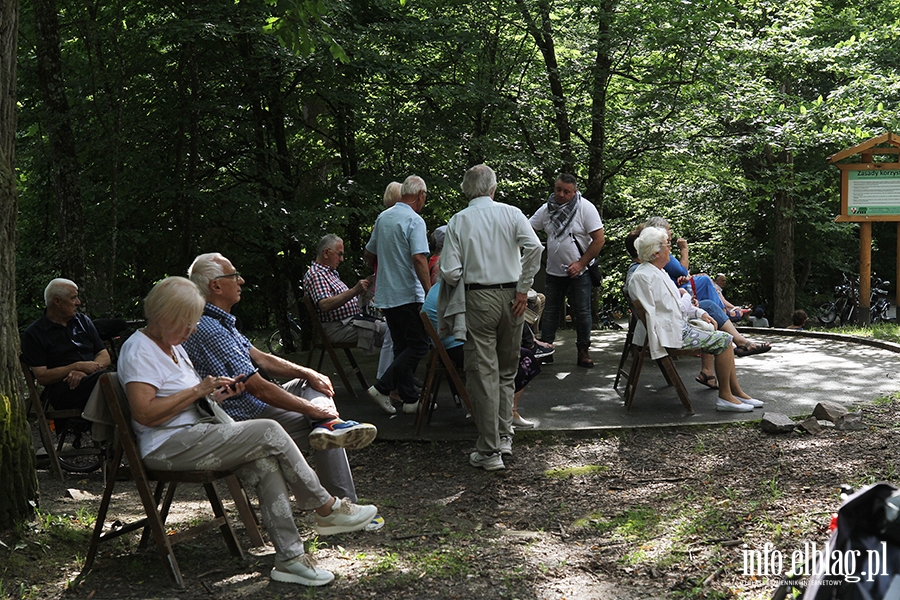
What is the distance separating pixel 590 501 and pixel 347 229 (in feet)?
26.3

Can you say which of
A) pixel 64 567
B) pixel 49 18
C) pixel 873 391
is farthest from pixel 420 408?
pixel 49 18

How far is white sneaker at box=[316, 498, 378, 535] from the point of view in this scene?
175 inches

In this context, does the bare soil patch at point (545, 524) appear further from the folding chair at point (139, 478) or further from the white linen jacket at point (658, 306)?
the white linen jacket at point (658, 306)

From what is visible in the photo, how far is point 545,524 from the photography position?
481cm

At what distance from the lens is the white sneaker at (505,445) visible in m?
6.01

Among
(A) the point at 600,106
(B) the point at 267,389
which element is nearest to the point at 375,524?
(B) the point at 267,389

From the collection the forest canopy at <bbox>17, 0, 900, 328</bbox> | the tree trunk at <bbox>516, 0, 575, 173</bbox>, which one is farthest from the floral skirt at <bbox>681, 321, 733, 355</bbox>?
the tree trunk at <bbox>516, 0, 575, 173</bbox>

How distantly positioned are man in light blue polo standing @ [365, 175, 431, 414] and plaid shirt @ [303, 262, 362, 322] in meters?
0.77

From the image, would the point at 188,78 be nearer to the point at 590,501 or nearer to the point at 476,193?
the point at 476,193

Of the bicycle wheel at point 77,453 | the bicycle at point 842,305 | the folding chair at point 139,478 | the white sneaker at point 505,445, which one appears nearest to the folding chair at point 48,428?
the bicycle wheel at point 77,453

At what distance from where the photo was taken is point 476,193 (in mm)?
6031

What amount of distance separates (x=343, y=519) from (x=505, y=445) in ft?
6.02

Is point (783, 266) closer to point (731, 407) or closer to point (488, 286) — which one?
point (731, 407)

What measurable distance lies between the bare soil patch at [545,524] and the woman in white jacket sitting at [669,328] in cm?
55
